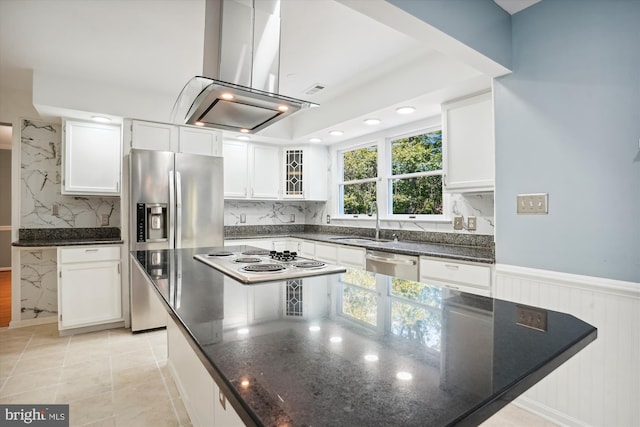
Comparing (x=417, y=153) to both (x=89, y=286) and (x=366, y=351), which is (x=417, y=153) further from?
(x=89, y=286)

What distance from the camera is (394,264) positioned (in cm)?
276

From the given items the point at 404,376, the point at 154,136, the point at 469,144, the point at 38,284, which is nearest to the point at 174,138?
the point at 154,136

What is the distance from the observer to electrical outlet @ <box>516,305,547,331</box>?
0.89 metres

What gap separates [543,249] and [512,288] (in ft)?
1.03

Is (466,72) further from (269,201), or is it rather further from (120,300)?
(120,300)

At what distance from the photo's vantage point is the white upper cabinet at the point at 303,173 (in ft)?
15.2

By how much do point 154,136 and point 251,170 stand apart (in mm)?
1267

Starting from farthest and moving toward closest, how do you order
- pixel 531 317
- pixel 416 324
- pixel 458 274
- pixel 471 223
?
pixel 471 223 → pixel 458 274 → pixel 531 317 → pixel 416 324

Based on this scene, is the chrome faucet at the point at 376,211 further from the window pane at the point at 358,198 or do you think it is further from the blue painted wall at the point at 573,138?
the blue painted wall at the point at 573,138

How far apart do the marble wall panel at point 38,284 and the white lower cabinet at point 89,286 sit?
74cm

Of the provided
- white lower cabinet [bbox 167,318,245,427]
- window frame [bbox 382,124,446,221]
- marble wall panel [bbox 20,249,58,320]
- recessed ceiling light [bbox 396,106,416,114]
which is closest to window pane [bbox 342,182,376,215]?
window frame [bbox 382,124,446,221]

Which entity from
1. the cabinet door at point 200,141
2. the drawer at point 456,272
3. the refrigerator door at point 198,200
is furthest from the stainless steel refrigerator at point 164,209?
the drawer at point 456,272

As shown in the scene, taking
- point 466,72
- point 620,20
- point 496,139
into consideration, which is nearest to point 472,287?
point 496,139

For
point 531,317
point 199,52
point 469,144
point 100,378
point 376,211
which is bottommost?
point 100,378
